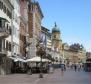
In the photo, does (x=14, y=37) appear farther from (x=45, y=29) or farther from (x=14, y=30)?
(x=45, y=29)

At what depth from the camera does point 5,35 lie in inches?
2571

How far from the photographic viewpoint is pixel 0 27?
2522 inches

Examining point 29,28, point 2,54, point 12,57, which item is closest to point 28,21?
point 29,28

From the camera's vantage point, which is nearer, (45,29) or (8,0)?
(8,0)

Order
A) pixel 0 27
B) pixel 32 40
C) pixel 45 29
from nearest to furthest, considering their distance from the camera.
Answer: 1. pixel 0 27
2. pixel 32 40
3. pixel 45 29

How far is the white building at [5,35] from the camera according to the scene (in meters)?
65.3

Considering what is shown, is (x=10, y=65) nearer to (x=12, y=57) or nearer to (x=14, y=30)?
(x=12, y=57)

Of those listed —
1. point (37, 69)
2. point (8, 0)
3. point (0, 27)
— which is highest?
point (8, 0)

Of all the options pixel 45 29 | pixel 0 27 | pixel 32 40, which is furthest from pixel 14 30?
pixel 45 29

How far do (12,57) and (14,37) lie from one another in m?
7.86

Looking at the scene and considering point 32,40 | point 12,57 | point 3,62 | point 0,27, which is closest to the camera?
point 0,27

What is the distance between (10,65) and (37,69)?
508cm

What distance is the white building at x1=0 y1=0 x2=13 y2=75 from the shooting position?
214ft

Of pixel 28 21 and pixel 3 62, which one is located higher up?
pixel 28 21
